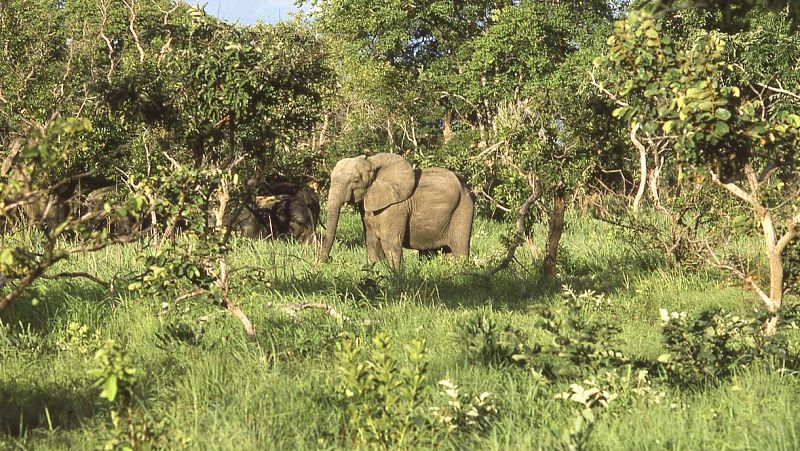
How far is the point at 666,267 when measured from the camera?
37.0 ft

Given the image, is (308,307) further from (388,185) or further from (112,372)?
(388,185)

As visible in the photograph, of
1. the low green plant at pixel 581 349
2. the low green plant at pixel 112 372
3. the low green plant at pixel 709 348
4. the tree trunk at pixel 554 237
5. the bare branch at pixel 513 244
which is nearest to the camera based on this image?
the low green plant at pixel 112 372

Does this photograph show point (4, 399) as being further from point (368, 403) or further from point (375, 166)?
point (375, 166)

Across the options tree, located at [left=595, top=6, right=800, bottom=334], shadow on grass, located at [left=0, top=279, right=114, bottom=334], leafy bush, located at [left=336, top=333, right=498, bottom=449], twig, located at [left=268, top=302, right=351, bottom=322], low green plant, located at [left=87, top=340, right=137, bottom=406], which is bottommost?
shadow on grass, located at [left=0, top=279, right=114, bottom=334]

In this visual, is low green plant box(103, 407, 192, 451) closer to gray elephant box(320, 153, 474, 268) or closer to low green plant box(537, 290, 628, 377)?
low green plant box(537, 290, 628, 377)

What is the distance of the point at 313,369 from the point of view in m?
6.26

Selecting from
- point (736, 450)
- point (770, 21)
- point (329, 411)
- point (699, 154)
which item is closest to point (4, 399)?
point (329, 411)

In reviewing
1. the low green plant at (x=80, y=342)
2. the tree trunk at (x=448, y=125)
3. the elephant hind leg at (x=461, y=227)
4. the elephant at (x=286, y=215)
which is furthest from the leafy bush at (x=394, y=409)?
the tree trunk at (x=448, y=125)

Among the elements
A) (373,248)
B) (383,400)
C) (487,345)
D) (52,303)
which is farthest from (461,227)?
(383,400)

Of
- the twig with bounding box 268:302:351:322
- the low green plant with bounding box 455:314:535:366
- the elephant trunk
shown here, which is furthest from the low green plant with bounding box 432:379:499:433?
the elephant trunk

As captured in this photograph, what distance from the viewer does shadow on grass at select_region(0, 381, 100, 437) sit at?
5379 millimetres

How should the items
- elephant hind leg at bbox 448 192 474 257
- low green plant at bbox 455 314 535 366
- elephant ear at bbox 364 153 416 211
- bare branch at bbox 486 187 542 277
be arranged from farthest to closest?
elephant hind leg at bbox 448 192 474 257
elephant ear at bbox 364 153 416 211
bare branch at bbox 486 187 542 277
low green plant at bbox 455 314 535 366

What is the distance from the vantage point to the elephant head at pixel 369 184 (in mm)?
11508

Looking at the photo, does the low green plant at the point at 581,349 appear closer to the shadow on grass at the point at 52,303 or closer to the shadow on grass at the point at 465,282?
the shadow on grass at the point at 465,282
